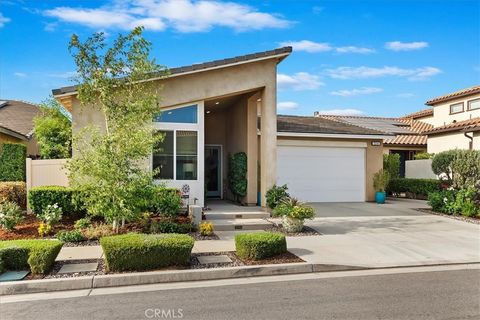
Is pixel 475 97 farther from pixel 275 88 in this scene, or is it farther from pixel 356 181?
pixel 275 88

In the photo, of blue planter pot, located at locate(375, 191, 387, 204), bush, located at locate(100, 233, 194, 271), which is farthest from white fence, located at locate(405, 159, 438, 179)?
bush, located at locate(100, 233, 194, 271)

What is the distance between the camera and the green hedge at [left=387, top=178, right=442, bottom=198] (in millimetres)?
17516

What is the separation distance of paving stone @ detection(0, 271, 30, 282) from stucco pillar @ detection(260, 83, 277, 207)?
26.0 feet

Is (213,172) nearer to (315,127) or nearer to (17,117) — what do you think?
(315,127)

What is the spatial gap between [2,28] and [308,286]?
991 centimetres

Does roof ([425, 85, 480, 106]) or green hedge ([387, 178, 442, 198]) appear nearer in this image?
green hedge ([387, 178, 442, 198])

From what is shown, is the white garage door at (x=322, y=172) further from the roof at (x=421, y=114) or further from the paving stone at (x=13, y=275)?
the roof at (x=421, y=114)

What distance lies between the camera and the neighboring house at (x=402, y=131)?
2385 centimetres

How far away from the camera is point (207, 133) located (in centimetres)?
1712

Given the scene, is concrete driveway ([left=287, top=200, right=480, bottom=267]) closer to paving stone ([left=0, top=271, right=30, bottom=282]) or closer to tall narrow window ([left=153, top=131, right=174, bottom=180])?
tall narrow window ([left=153, top=131, right=174, bottom=180])

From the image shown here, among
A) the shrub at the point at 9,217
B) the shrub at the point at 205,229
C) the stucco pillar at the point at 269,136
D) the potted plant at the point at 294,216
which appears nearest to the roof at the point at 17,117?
the shrub at the point at 9,217

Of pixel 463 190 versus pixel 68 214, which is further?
pixel 463 190

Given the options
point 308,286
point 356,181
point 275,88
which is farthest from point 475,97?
point 308,286

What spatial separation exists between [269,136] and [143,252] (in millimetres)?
7211
